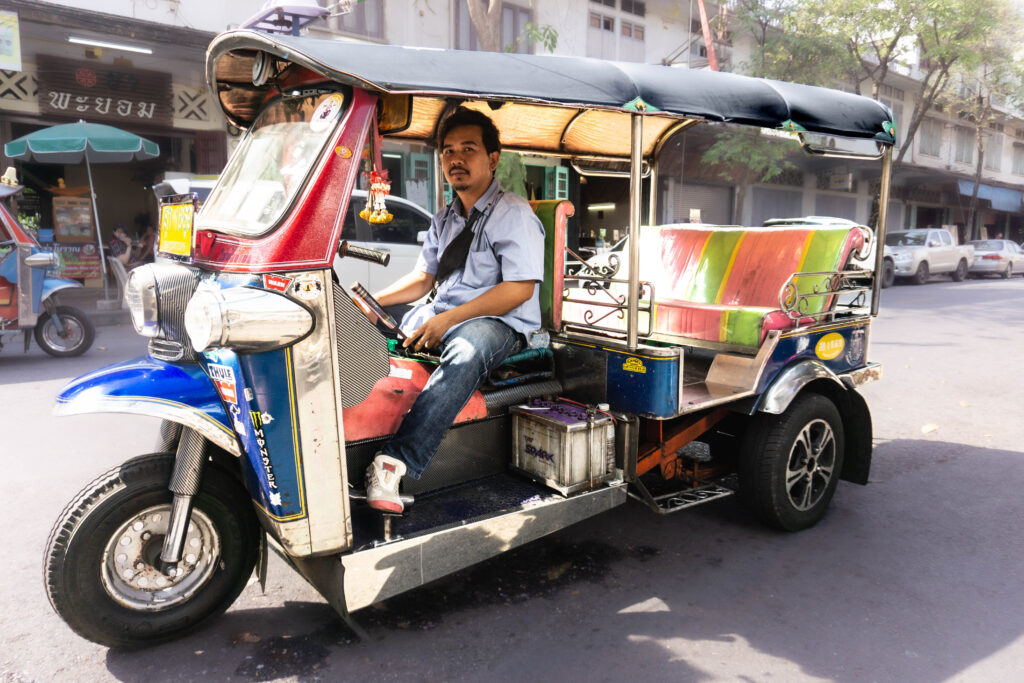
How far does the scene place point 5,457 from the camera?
465cm

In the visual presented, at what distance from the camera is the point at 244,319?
85.0 inches

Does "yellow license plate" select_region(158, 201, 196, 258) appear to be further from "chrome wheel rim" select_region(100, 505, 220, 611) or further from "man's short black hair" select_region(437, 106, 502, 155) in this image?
"man's short black hair" select_region(437, 106, 502, 155)

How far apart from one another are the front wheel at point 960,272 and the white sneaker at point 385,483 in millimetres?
23476

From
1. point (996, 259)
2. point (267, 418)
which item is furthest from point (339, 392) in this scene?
point (996, 259)

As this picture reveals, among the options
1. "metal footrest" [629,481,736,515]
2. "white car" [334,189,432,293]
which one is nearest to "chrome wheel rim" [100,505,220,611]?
"metal footrest" [629,481,736,515]

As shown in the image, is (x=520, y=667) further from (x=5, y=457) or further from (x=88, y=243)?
(x=88, y=243)

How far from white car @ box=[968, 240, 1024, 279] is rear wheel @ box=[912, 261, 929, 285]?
4.02 m

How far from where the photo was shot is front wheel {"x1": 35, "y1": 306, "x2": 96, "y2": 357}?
7.96m

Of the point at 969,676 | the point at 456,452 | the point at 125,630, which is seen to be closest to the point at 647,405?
the point at 456,452

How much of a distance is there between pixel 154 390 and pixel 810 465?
122 inches

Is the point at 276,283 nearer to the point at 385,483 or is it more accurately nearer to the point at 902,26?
the point at 385,483

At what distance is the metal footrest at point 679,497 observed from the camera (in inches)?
131

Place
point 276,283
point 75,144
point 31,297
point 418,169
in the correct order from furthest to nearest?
point 418,169 < point 75,144 < point 31,297 < point 276,283

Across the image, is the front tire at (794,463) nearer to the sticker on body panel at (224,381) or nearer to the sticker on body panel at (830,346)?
the sticker on body panel at (830,346)
